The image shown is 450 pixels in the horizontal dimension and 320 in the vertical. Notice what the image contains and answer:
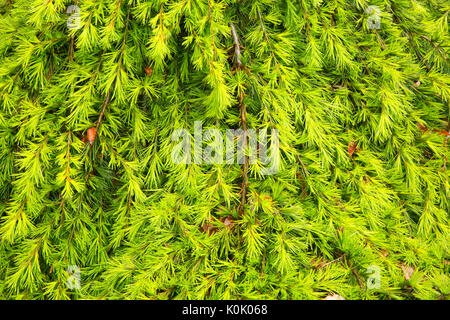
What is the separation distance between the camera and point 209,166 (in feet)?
3.19

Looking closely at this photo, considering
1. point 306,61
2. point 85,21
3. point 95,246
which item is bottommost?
point 95,246

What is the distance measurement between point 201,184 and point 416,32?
891 millimetres

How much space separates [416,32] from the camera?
116cm

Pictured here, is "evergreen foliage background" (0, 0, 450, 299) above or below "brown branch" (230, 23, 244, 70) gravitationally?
below

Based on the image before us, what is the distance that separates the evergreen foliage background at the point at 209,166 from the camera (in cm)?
89

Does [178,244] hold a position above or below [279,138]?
below

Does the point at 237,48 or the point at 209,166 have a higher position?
the point at 237,48

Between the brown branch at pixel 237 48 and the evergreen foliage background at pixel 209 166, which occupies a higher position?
the brown branch at pixel 237 48

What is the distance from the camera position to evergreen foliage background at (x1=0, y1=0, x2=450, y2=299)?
889 millimetres
